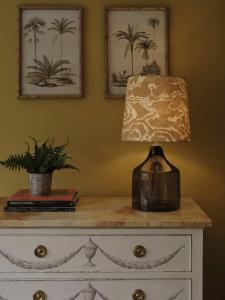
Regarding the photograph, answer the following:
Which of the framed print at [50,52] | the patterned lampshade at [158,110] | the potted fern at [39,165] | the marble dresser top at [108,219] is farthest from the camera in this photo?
the framed print at [50,52]

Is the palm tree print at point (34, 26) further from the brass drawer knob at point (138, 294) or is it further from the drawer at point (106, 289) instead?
the brass drawer knob at point (138, 294)

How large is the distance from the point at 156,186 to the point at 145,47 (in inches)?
29.5

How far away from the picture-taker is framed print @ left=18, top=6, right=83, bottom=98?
2.30 meters

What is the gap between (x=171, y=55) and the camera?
7.59 feet

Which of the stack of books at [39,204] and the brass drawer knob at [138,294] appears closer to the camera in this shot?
the brass drawer knob at [138,294]

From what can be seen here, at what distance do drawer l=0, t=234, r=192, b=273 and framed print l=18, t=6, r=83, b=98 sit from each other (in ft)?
2.70

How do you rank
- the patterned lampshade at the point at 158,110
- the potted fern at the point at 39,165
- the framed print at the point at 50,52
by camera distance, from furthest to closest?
the framed print at the point at 50,52
the potted fern at the point at 39,165
the patterned lampshade at the point at 158,110

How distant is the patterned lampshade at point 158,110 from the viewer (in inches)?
73.4

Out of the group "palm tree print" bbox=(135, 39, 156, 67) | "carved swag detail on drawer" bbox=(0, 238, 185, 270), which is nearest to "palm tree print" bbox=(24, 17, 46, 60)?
"palm tree print" bbox=(135, 39, 156, 67)

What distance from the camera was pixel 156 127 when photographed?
6.11ft

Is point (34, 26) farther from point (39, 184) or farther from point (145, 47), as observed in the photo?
point (39, 184)

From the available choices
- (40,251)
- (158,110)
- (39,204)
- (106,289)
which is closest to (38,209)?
(39,204)

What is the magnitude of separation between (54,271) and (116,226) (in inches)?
11.9

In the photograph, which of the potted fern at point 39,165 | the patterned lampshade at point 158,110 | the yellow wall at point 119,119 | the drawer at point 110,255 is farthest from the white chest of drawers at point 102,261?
the yellow wall at point 119,119
